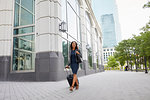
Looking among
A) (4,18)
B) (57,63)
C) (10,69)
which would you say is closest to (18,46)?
(10,69)

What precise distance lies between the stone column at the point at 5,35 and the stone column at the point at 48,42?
256 cm

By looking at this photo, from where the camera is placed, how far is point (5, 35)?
9.46m

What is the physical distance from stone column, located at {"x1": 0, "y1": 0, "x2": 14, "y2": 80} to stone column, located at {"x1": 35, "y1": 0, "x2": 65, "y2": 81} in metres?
2.56

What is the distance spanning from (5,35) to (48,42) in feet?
13.3

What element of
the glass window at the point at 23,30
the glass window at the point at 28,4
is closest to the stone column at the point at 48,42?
the glass window at the point at 23,30

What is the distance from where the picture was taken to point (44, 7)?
847cm

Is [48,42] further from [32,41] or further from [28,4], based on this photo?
[28,4]

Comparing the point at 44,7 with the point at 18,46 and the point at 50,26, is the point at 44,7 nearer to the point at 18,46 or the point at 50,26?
the point at 50,26

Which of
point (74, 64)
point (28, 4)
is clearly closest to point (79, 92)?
point (74, 64)

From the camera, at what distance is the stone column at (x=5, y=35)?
29.1 feet

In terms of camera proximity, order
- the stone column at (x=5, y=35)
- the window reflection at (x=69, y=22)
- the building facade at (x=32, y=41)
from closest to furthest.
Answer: the building facade at (x=32, y=41), the stone column at (x=5, y=35), the window reflection at (x=69, y=22)

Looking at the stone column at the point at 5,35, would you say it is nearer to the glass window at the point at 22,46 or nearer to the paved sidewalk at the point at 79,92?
the glass window at the point at 22,46

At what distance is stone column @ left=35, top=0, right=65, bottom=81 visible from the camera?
7621 millimetres

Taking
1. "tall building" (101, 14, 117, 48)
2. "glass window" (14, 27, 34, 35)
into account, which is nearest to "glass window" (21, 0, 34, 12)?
"glass window" (14, 27, 34, 35)
